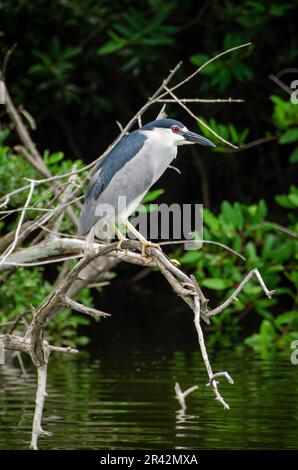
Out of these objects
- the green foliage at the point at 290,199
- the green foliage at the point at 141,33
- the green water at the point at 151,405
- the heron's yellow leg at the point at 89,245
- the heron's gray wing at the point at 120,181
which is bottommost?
the green water at the point at 151,405

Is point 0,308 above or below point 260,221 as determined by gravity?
below

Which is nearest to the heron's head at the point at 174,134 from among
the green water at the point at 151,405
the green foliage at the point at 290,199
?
the green water at the point at 151,405

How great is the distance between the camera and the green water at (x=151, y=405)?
549 centimetres

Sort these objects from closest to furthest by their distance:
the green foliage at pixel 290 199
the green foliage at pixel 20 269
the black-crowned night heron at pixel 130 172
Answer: the black-crowned night heron at pixel 130 172 → the green foliage at pixel 20 269 → the green foliage at pixel 290 199

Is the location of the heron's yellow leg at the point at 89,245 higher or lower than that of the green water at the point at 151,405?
higher

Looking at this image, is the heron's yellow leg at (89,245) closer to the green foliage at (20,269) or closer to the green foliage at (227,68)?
the green foliage at (20,269)

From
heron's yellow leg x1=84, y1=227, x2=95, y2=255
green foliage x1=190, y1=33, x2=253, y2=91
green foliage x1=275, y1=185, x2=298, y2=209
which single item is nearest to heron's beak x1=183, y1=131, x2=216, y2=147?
heron's yellow leg x1=84, y1=227, x2=95, y2=255

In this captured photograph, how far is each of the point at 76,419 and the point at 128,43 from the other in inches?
219

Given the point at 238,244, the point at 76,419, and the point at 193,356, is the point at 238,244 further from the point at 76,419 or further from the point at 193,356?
the point at 76,419

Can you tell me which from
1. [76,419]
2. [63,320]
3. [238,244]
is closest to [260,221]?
[238,244]

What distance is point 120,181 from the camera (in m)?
Answer: 5.38

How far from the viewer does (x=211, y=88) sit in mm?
12078

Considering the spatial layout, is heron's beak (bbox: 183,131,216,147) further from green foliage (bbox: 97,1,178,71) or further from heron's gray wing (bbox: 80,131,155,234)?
green foliage (bbox: 97,1,178,71)

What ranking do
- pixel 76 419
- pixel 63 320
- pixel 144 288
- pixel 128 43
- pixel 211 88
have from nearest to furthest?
pixel 76 419
pixel 63 320
pixel 128 43
pixel 211 88
pixel 144 288
